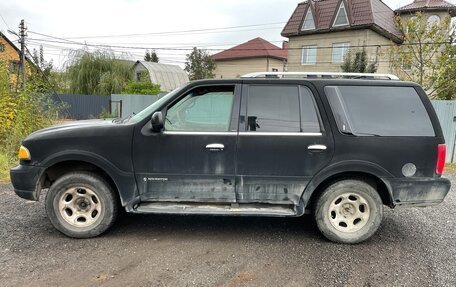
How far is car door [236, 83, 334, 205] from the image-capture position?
3717 millimetres

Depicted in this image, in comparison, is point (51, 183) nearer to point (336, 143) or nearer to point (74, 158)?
point (74, 158)

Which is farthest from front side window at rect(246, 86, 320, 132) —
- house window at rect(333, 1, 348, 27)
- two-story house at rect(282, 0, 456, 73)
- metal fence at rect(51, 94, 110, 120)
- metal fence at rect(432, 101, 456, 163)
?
house window at rect(333, 1, 348, 27)

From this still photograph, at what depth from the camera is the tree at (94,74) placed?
29125 mm

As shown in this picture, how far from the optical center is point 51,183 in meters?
4.11

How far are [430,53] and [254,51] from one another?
1224 inches

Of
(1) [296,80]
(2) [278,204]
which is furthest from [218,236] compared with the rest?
(1) [296,80]

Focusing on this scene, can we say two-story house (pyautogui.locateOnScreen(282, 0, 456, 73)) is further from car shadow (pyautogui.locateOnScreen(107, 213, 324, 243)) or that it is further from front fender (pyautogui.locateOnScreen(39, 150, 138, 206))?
front fender (pyautogui.locateOnScreen(39, 150, 138, 206))

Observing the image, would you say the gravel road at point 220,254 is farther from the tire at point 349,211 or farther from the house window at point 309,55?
the house window at point 309,55

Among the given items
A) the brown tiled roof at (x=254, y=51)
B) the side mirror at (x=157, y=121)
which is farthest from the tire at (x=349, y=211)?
the brown tiled roof at (x=254, y=51)

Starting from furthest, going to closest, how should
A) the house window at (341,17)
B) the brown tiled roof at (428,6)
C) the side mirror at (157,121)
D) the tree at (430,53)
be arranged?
the house window at (341,17) < the brown tiled roof at (428,6) < the tree at (430,53) < the side mirror at (157,121)

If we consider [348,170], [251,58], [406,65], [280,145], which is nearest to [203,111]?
[280,145]

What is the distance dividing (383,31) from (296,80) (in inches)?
1009

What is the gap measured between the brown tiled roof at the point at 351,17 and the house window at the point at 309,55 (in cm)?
127

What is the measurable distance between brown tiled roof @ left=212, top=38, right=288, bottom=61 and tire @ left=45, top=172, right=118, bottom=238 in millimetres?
39851
